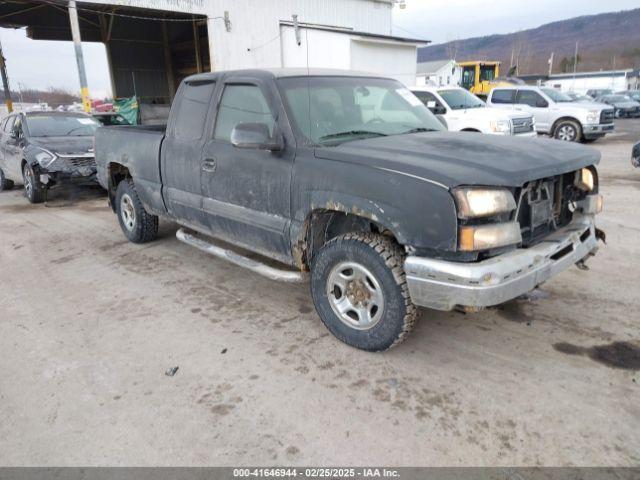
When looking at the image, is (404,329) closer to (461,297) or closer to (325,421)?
(461,297)

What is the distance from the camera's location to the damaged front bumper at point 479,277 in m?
2.71

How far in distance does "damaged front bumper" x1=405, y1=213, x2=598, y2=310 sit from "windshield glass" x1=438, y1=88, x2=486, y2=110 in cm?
1016

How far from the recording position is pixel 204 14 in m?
18.0

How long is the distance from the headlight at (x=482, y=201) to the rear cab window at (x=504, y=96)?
14.2 metres

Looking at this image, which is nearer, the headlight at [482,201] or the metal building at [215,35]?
the headlight at [482,201]

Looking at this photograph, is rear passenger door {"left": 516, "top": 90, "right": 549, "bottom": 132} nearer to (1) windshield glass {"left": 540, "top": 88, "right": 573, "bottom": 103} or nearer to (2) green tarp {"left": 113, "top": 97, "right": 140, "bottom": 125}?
(1) windshield glass {"left": 540, "top": 88, "right": 573, "bottom": 103}

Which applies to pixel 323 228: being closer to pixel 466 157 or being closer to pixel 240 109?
pixel 466 157

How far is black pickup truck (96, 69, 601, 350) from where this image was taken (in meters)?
2.79

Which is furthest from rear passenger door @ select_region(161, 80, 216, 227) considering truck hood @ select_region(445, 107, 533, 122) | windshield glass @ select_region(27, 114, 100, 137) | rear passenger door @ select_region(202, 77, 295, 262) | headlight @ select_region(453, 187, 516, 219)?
truck hood @ select_region(445, 107, 533, 122)

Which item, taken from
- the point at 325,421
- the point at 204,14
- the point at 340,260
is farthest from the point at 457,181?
the point at 204,14

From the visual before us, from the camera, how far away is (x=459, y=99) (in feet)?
41.8

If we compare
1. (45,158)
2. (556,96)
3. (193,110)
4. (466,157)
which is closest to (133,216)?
(193,110)

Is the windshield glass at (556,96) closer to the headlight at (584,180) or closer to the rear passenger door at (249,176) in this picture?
the headlight at (584,180)

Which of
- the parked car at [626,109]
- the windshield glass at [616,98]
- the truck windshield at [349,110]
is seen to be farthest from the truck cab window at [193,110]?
the windshield glass at [616,98]
